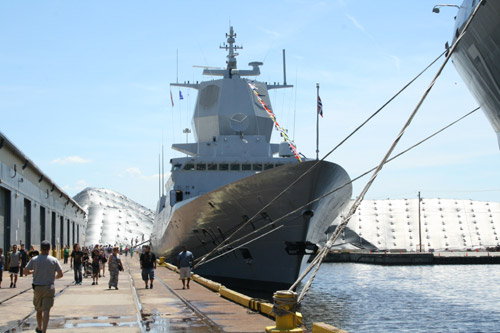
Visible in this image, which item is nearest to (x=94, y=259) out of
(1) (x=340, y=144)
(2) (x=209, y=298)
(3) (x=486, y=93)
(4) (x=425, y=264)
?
(2) (x=209, y=298)

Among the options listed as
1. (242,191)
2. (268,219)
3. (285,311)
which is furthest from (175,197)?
(285,311)

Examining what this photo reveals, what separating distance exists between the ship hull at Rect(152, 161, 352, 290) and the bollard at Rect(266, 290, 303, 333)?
9476 mm

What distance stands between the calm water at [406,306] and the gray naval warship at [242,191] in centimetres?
263

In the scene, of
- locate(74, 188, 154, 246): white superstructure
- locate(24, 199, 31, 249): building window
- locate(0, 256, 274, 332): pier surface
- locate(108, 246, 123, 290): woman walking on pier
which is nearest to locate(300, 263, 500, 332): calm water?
locate(0, 256, 274, 332): pier surface

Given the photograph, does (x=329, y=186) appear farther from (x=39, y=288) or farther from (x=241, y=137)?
(x=39, y=288)

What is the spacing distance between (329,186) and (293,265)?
319 cm

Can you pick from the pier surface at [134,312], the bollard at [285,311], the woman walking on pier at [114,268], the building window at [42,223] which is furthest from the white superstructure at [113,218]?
the bollard at [285,311]

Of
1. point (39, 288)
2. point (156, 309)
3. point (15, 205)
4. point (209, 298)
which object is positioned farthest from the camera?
point (15, 205)

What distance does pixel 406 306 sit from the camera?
75.7 ft

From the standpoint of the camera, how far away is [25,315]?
40.9 feet

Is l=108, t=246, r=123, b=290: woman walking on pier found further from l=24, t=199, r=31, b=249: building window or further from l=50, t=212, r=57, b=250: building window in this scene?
l=50, t=212, r=57, b=250: building window

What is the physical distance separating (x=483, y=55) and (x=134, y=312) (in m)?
10.2

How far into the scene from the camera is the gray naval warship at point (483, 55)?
529 inches

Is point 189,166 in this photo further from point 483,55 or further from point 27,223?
point 483,55
